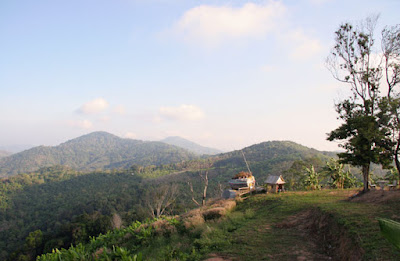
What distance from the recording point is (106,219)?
37.0 metres

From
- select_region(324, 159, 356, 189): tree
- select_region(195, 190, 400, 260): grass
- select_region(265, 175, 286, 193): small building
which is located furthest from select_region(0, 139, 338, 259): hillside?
select_region(195, 190, 400, 260): grass

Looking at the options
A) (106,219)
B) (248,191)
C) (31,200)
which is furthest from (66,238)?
(31,200)

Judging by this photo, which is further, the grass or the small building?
the small building

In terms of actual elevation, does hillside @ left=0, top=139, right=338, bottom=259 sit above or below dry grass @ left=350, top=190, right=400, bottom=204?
below

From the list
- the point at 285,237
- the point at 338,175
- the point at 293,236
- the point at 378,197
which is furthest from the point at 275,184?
the point at 285,237

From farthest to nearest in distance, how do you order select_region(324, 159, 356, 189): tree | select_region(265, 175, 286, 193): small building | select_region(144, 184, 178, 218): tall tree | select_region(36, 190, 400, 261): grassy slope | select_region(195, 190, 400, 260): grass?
select_region(144, 184, 178, 218): tall tree
select_region(324, 159, 356, 189): tree
select_region(265, 175, 286, 193): small building
select_region(36, 190, 400, 261): grassy slope
select_region(195, 190, 400, 260): grass

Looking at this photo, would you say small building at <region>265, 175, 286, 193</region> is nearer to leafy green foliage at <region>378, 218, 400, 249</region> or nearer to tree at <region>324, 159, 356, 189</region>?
tree at <region>324, 159, 356, 189</region>

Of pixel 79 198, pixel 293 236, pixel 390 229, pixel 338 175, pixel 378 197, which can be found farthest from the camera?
pixel 79 198

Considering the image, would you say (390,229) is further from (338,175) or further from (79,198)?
(79,198)

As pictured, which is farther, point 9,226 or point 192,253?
point 9,226

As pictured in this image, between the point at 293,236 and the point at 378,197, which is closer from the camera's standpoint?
the point at 293,236

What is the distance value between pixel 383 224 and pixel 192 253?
25.6 ft

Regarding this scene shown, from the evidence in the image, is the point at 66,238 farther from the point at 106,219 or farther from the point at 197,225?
the point at 197,225

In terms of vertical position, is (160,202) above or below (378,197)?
below
